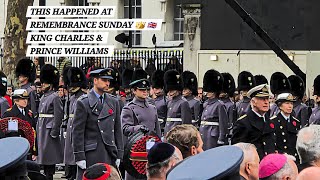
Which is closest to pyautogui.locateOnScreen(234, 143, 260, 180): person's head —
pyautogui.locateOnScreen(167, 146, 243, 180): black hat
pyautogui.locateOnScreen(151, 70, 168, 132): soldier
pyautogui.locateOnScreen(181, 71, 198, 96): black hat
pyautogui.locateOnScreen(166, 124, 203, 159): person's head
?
pyautogui.locateOnScreen(166, 124, 203, 159): person's head

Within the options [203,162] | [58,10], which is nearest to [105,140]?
[203,162]

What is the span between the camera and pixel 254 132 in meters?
10.7

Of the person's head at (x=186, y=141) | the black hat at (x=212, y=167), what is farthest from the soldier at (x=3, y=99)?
the black hat at (x=212, y=167)

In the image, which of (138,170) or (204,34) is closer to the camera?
(138,170)

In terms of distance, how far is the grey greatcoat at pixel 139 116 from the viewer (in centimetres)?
1185

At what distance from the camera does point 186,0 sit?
81.5 ft

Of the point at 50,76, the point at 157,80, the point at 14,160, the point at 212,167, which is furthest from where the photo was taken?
the point at 157,80

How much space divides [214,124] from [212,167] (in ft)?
36.4

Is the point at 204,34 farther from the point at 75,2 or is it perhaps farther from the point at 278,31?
the point at 75,2

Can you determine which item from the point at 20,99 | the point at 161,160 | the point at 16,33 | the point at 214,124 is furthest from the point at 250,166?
the point at 16,33

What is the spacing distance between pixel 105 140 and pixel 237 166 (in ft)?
22.1

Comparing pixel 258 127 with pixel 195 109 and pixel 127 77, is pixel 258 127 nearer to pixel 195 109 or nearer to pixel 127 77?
pixel 195 109

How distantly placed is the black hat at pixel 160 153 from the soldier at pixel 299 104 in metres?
8.88

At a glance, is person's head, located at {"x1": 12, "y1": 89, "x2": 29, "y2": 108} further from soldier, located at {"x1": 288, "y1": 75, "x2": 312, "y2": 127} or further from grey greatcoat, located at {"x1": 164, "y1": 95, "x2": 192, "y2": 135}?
soldier, located at {"x1": 288, "y1": 75, "x2": 312, "y2": 127}
